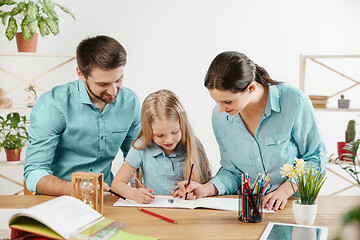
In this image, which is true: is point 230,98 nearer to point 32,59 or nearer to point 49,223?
point 49,223

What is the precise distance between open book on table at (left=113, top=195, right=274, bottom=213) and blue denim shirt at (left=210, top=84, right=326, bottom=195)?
0.42 ft

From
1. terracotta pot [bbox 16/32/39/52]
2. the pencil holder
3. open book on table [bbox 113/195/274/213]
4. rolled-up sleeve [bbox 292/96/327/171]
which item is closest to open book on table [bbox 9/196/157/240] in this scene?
open book on table [bbox 113/195/274/213]

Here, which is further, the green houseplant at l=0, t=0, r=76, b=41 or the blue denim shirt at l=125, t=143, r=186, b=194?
the green houseplant at l=0, t=0, r=76, b=41

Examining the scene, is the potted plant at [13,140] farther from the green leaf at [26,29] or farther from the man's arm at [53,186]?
the man's arm at [53,186]

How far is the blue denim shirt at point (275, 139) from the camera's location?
66.9 inches

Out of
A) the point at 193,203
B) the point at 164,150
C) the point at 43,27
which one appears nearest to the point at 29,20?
the point at 43,27

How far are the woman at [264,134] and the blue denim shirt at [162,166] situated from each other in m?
0.25

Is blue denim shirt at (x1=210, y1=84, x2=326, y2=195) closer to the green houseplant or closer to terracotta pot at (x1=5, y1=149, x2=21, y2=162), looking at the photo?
the green houseplant

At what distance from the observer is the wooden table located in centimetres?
123

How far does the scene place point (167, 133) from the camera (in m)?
1.87

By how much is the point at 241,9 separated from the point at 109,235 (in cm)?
312

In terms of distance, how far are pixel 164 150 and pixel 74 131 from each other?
1.49ft

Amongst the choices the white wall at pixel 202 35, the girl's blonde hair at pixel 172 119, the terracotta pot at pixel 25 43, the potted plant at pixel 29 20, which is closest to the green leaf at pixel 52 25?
the potted plant at pixel 29 20

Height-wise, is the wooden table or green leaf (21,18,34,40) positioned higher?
green leaf (21,18,34,40)
